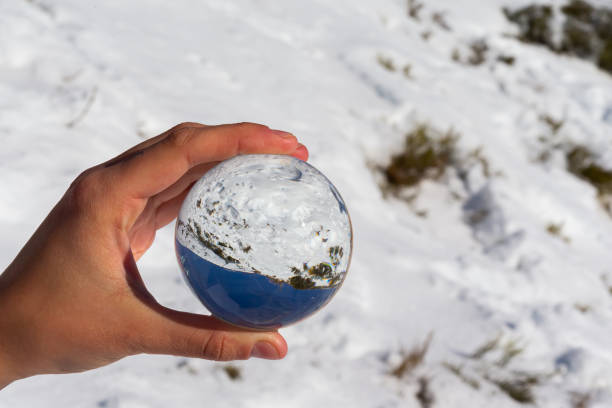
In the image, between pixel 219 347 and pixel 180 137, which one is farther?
pixel 180 137

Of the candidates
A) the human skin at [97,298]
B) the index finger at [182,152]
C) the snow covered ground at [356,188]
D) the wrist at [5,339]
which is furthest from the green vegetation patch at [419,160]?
the wrist at [5,339]

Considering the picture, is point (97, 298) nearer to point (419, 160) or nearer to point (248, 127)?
point (248, 127)

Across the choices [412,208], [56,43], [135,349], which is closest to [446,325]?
[412,208]

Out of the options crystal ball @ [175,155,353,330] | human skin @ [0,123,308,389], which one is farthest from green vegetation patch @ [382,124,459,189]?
human skin @ [0,123,308,389]

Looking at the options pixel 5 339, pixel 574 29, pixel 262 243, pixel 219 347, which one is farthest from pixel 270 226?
pixel 574 29

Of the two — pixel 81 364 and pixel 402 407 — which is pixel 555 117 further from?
pixel 81 364

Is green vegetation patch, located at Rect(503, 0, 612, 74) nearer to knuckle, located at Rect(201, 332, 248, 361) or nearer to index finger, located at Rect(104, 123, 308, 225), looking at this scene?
index finger, located at Rect(104, 123, 308, 225)
